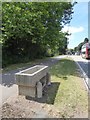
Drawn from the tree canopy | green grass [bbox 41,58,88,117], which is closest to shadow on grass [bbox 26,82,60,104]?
green grass [bbox 41,58,88,117]

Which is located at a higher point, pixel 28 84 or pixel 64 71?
pixel 28 84

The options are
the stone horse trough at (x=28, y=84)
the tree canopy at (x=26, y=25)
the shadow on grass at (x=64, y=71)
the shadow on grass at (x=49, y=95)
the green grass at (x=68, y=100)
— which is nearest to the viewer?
the green grass at (x=68, y=100)

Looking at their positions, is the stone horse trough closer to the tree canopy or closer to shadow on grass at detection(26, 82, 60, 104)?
shadow on grass at detection(26, 82, 60, 104)

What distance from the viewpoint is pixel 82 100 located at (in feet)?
21.8

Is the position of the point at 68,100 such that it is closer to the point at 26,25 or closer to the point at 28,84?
the point at 28,84

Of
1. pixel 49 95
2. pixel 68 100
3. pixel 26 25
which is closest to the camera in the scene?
pixel 68 100

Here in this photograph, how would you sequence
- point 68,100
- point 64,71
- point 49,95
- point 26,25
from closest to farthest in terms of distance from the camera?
point 68,100 < point 49,95 < point 64,71 < point 26,25

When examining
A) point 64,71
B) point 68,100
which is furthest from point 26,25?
point 68,100

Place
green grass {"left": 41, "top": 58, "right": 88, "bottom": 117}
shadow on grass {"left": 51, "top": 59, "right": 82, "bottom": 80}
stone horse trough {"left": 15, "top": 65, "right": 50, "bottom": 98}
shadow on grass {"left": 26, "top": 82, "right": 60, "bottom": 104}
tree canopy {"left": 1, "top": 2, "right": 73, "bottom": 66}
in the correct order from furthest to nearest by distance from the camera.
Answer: tree canopy {"left": 1, "top": 2, "right": 73, "bottom": 66}, shadow on grass {"left": 51, "top": 59, "right": 82, "bottom": 80}, stone horse trough {"left": 15, "top": 65, "right": 50, "bottom": 98}, shadow on grass {"left": 26, "top": 82, "right": 60, "bottom": 104}, green grass {"left": 41, "top": 58, "right": 88, "bottom": 117}

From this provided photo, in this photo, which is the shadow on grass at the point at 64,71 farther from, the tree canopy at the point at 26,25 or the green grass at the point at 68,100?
the tree canopy at the point at 26,25

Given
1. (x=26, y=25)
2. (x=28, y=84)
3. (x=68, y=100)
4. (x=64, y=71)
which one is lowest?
(x=68, y=100)

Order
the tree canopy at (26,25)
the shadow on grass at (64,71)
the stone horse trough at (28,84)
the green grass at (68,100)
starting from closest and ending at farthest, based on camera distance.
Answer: the green grass at (68,100) < the stone horse trough at (28,84) < the shadow on grass at (64,71) < the tree canopy at (26,25)

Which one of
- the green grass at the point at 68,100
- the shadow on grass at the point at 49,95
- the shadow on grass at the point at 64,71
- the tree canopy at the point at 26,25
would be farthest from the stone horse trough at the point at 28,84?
the tree canopy at the point at 26,25

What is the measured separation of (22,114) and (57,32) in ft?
58.5
